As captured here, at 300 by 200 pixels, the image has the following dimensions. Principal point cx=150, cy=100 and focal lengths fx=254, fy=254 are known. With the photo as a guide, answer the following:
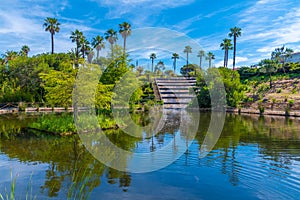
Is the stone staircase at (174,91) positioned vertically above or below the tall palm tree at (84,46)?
below

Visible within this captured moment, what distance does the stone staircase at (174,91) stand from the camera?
168 ft

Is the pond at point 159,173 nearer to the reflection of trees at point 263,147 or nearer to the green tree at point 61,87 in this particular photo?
the reflection of trees at point 263,147

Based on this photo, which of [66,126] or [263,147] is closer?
[263,147]

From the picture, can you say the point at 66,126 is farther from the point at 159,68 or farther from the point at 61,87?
the point at 159,68

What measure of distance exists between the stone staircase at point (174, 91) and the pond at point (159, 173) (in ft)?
113

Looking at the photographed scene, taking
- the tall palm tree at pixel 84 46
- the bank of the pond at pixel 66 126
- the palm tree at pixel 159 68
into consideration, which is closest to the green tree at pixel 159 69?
the palm tree at pixel 159 68

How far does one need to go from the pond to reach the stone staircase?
113ft

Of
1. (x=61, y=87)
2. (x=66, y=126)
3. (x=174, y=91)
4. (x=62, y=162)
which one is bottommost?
(x=62, y=162)

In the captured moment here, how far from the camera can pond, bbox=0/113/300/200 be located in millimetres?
8211

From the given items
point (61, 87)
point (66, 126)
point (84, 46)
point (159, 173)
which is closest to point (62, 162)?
point (159, 173)

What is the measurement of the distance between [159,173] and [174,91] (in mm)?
48423

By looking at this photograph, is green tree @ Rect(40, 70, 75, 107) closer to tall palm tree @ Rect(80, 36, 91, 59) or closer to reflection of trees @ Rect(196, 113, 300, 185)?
reflection of trees @ Rect(196, 113, 300, 185)

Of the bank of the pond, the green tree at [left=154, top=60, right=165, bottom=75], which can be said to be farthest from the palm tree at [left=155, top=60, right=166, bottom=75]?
the bank of the pond

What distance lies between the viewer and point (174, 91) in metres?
58.1
